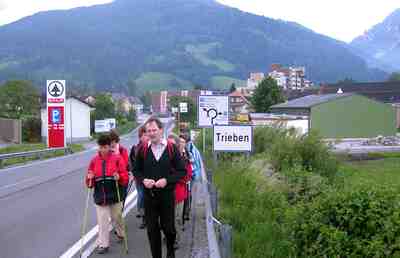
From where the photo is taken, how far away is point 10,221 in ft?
36.2

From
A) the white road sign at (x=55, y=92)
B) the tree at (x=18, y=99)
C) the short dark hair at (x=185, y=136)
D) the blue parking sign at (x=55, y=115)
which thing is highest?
the tree at (x=18, y=99)

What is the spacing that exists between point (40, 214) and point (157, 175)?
5.82m

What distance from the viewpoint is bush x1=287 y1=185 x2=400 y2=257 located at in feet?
20.9

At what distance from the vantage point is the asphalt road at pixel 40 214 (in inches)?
345

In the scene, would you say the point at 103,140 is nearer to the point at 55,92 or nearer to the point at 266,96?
the point at 55,92

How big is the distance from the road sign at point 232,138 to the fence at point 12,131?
51837 mm

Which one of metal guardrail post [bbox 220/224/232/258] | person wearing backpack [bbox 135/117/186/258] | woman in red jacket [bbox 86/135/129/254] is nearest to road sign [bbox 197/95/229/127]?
woman in red jacket [bbox 86/135/129/254]

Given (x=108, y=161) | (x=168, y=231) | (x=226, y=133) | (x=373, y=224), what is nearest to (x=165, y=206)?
(x=168, y=231)

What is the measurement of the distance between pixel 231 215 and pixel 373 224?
3781 millimetres

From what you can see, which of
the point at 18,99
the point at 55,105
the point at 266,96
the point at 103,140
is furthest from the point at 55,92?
the point at 18,99

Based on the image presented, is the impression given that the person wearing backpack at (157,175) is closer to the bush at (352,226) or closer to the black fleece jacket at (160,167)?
the black fleece jacket at (160,167)

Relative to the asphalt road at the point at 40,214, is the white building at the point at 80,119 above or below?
above

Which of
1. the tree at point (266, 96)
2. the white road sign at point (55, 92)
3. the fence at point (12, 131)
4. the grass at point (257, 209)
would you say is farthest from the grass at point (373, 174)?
the tree at point (266, 96)

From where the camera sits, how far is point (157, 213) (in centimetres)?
716
